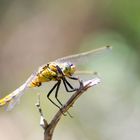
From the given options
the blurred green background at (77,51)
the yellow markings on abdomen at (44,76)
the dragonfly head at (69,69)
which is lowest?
the dragonfly head at (69,69)

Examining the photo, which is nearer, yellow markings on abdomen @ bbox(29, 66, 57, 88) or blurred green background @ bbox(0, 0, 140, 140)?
yellow markings on abdomen @ bbox(29, 66, 57, 88)

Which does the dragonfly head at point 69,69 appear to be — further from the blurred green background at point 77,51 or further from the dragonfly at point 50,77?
the blurred green background at point 77,51

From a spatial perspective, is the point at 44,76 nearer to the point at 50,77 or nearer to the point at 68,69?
the point at 50,77

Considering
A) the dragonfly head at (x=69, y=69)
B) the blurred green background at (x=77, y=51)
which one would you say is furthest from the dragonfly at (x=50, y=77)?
the blurred green background at (x=77, y=51)

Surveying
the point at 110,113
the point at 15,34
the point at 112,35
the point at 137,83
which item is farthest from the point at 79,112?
the point at 15,34

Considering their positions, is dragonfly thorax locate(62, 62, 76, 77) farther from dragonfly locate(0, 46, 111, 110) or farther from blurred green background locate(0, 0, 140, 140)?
blurred green background locate(0, 0, 140, 140)

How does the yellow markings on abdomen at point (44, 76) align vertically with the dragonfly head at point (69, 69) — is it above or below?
above

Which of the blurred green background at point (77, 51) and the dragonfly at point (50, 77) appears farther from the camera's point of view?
the blurred green background at point (77, 51)

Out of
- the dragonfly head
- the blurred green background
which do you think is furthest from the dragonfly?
the blurred green background

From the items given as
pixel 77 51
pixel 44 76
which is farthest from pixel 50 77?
pixel 77 51
